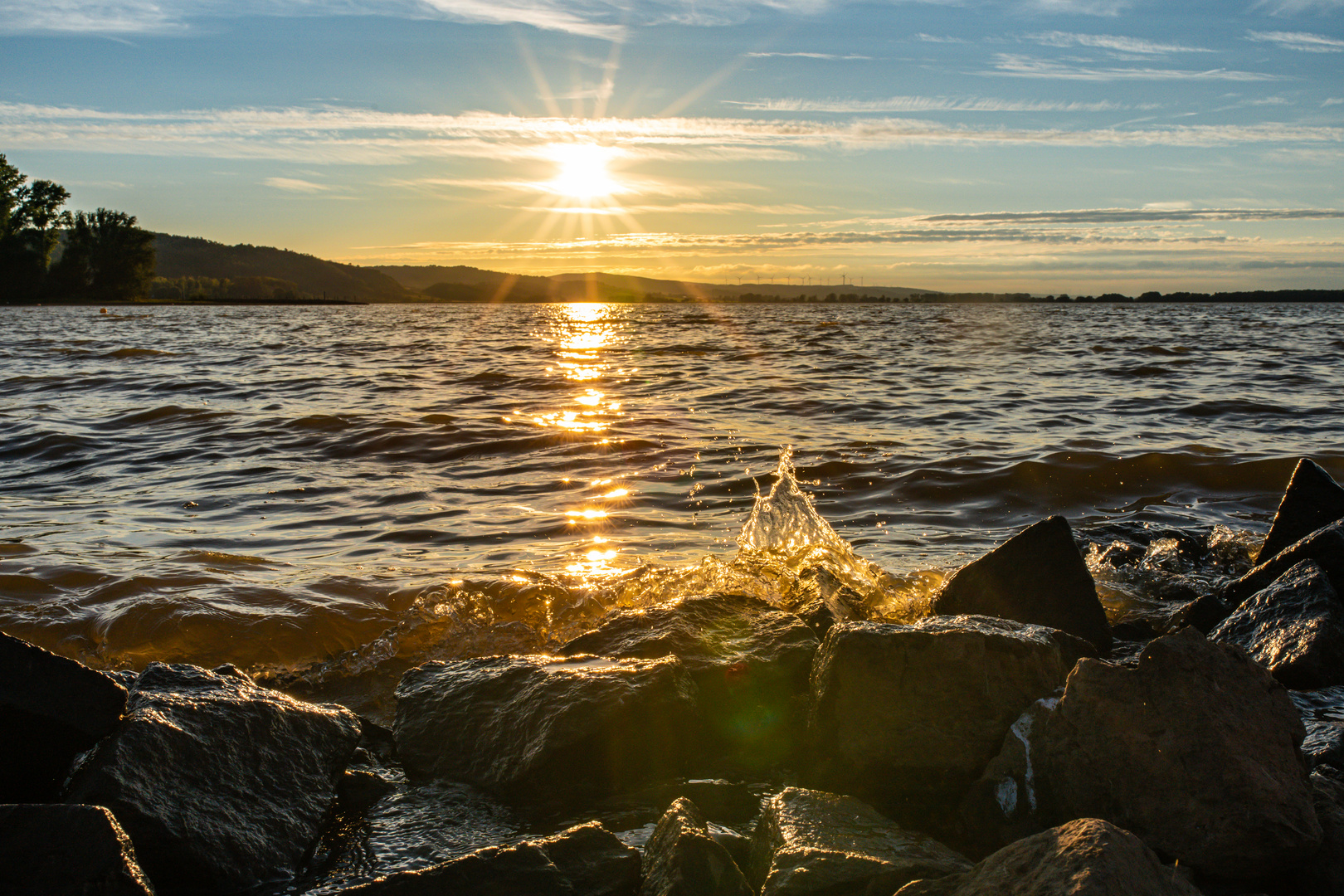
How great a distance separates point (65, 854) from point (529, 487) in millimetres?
6919

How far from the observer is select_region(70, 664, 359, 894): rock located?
2396mm

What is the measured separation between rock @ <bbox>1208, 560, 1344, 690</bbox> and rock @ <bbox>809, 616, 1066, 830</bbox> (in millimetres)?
1213

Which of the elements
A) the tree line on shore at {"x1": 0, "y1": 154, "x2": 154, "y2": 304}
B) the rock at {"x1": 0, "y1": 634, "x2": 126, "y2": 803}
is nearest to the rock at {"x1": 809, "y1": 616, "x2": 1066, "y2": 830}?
the rock at {"x1": 0, "y1": 634, "x2": 126, "y2": 803}

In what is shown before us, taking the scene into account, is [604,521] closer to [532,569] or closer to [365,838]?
[532,569]

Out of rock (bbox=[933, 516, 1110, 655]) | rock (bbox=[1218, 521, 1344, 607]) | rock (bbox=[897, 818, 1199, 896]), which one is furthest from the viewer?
rock (bbox=[1218, 521, 1344, 607])

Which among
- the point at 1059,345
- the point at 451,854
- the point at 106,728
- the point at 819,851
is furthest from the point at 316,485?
the point at 1059,345

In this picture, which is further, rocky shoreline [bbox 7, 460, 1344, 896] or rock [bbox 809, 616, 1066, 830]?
rock [bbox 809, 616, 1066, 830]

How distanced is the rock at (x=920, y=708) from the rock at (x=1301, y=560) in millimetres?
2301

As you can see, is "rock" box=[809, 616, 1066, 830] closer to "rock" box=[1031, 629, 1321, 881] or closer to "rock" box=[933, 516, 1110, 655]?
"rock" box=[1031, 629, 1321, 881]

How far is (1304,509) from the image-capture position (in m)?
5.29

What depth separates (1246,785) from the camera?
236 centimetres

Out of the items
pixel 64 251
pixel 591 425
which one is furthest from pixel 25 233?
pixel 591 425

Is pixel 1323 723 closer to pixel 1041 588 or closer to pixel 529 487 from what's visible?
pixel 1041 588

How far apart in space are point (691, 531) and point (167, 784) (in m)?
4.98
